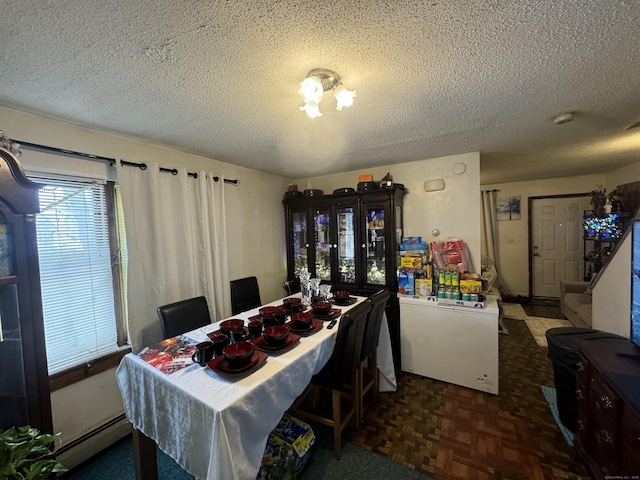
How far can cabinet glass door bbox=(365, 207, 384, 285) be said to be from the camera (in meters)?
2.80

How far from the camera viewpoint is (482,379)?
7.33ft

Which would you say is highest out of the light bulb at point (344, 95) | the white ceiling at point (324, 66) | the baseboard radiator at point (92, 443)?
the white ceiling at point (324, 66)

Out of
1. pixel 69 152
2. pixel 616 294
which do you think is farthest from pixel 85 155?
pixel 616 294

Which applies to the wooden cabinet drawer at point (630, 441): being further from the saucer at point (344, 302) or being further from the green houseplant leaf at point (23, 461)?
the green houseplant leaf at point (23, 461)

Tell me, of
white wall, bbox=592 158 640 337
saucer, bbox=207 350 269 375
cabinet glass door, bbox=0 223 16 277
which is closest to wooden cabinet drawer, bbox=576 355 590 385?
white wall, bbox=592 158 640 337

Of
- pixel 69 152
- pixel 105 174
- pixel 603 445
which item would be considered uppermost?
pixel 69 152

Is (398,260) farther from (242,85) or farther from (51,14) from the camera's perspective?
(51,14)

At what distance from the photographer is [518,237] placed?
4566mm

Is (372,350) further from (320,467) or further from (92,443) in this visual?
(92,443)

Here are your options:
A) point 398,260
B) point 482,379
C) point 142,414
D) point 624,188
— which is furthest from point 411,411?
point 624,188

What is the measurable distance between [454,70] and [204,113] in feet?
4.69

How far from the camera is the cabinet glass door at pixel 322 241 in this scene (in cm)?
309

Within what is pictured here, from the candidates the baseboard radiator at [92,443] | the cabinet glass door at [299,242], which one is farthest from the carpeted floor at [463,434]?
the cabinet glass door at [299,242]

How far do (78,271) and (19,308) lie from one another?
73cm
